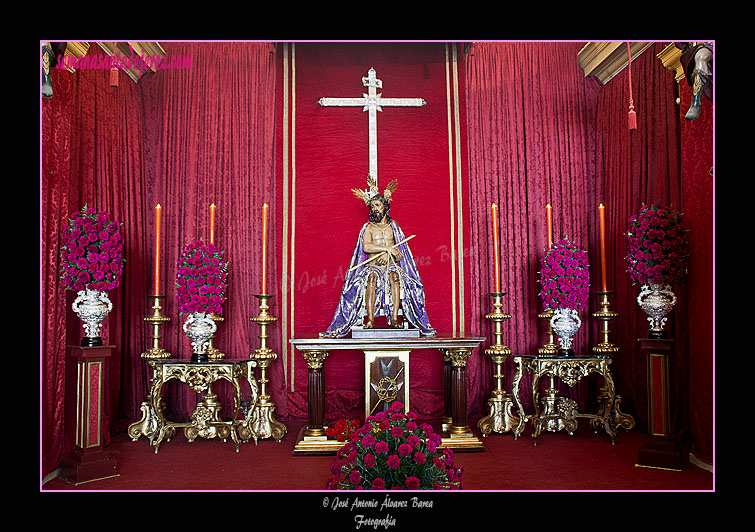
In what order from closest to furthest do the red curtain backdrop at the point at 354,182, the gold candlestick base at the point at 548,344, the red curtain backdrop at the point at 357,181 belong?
the gold candlestick base at the point at 548,344 < the red curtain backdrop at the point at 357,181 < the red curtain backdrop at the point at 354,182

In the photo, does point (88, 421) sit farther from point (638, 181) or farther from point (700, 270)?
point (638, 181)

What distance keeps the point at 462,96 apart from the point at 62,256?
3.96m

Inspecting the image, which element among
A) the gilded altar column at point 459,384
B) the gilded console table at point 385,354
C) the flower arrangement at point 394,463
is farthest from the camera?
the gilded altar column at point 459,384

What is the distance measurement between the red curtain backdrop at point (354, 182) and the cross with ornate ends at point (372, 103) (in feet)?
0.37

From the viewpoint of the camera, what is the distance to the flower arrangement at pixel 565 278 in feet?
15.9

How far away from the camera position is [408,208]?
5.80 metres

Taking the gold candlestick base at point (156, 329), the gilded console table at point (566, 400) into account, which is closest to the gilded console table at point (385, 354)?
the gilded console table at point (566, 400)

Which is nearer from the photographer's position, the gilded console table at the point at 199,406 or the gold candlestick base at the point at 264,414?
the gilded console table at the point at 199,406

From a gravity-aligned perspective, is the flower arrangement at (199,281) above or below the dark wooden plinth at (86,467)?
above

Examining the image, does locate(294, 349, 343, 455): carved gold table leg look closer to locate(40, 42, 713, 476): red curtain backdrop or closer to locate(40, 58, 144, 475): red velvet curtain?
locate(40, 42, 713, 476): red curtain backdrop

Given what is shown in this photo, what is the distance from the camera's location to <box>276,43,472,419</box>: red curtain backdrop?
5.65 m

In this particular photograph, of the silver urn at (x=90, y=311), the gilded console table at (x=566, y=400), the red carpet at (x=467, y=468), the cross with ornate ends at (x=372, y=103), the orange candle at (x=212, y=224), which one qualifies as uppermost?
the cross with ornate ends at (x=372, y=103)

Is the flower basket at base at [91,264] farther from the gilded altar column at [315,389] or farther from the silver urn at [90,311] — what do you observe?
the gilded altar column at [315,389]

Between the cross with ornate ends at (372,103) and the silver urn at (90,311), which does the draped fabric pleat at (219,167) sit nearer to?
the cross with ornate ends at (372,103)
